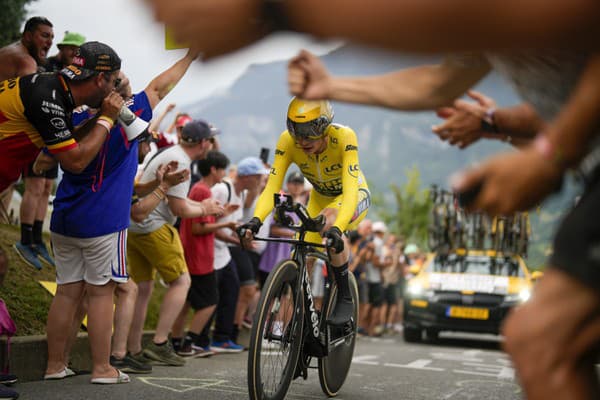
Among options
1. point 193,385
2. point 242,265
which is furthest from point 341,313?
point 242,265

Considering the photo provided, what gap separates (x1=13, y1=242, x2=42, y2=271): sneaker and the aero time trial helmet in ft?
12.3

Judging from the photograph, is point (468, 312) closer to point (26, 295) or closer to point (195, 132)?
point (195, 132)

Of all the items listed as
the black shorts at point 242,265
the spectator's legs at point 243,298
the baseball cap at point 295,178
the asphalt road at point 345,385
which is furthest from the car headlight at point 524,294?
the black shorts at point 242,265

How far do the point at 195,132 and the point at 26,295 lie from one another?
2181mm

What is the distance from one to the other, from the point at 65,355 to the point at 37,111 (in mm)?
2062

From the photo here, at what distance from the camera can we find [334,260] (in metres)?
5.79

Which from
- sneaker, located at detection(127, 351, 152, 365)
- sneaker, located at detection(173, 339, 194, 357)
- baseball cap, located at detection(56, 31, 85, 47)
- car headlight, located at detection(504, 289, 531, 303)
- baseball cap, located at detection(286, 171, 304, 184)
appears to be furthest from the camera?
car headlight, located at detection(504, 289, 531, 303)

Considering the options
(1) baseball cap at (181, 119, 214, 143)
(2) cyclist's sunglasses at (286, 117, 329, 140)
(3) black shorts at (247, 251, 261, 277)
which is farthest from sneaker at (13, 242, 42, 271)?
(2) cyclist's sunglasses at (286, 117, 329, 140)

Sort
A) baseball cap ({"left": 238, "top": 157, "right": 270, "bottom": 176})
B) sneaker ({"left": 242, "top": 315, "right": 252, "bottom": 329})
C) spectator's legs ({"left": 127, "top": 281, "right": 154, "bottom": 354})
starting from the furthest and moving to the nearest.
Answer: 1. sneaker ({"left": 242, "top": 315, "right": 252, "bottom": 329})
2. baseball cap ({"left": 238, "top": 157, "right": 270, "bottom": 176})
3. spectator's legs ({"left": 127, "top": 281, "right": 154, "bottom": 354})

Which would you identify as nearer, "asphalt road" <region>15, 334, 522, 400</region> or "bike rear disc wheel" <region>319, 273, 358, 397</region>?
"asphalt road" <region>15, 334, 522, 400</region>

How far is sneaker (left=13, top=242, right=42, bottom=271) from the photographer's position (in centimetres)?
797

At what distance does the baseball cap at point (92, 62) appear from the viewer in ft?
16.6

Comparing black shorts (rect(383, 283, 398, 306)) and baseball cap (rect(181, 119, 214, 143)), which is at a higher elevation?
baseball cap (rect(181, 119, 214, 143))

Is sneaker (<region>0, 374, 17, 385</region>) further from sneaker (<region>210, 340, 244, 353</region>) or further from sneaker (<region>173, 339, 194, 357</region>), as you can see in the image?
sneaker (<region>210, 340, 244, 353</region>)
